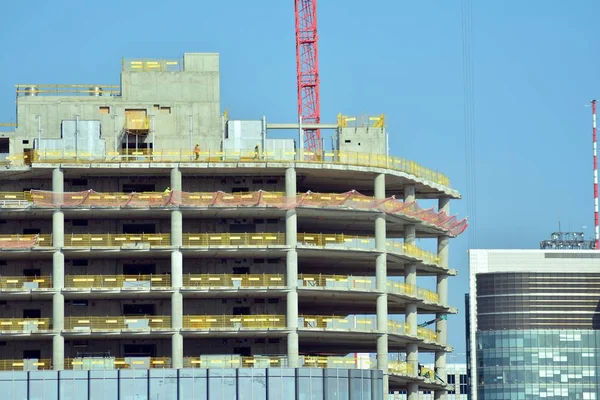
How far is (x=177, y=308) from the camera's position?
158 metres

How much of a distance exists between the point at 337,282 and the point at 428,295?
14321mm

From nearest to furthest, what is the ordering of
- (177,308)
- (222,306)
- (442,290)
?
1. (177,308)
2. (222,306)
3. (442,290)

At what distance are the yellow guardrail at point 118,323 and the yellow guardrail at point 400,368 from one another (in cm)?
2081

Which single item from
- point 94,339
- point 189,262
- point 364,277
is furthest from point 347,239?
point 94,339

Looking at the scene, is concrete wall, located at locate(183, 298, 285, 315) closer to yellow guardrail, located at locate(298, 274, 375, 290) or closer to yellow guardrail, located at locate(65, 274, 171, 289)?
yellow guardrail, located at locate(65, 274, 171, 289)

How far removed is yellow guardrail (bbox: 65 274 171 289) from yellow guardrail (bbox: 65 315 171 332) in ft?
9.24

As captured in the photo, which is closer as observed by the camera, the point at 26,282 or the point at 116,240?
the point at 26,282

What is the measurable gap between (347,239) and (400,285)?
7415mm

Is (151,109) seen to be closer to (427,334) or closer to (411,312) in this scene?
(411,312)

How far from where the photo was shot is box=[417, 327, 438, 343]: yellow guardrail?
171375mm

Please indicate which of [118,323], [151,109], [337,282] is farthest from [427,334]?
[151,109]

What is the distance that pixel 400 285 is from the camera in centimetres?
16700

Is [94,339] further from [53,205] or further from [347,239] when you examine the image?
[347,239]

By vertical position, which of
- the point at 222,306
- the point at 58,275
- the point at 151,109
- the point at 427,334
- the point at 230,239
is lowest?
the point at 427,334
